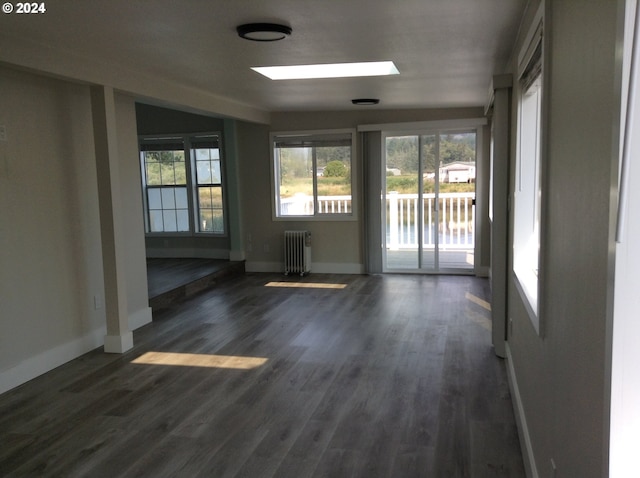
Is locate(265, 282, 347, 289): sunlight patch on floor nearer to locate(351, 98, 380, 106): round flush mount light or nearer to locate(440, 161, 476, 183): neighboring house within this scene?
locate(440, 161, 476, 183): neighboring house

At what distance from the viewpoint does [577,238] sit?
144 cm

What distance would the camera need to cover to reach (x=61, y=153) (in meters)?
4.35

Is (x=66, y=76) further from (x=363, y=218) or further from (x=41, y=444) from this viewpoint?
(x=363, y=218)

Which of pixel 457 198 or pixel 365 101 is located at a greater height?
Result: pixel 365 101

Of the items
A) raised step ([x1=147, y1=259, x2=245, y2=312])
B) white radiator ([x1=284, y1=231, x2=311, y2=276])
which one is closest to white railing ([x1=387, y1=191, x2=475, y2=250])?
white radiator ([x1=284, y1=231, x2=311, y2=276])

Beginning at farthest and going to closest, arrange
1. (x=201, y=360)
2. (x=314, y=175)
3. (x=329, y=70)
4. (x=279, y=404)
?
1. (x=314, y=175)
2. (x=329, y=70)
3. (x=201, y=360)
4. (x=279, y=404)

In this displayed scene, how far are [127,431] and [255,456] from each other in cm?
84

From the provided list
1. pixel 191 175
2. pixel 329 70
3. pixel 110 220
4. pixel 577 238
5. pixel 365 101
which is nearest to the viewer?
pixel 577 238

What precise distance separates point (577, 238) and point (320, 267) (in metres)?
6.66

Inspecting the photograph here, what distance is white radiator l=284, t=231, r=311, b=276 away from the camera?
781cm

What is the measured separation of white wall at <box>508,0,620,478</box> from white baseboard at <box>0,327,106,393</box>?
11.4 ft

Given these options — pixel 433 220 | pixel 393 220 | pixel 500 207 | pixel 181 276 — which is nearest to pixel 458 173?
pixel 433 220

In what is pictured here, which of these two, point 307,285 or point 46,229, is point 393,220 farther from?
point 46,229

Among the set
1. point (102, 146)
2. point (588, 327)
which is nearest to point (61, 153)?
point (102, 146)
